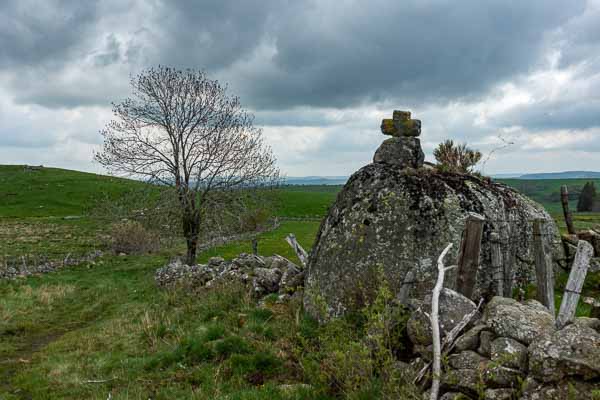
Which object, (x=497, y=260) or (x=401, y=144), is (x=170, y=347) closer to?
(x=497, y=260)

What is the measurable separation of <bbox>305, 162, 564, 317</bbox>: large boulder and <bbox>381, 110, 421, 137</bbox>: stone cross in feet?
4.40

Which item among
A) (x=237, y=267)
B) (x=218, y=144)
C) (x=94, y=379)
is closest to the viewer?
(x=94, y=379)

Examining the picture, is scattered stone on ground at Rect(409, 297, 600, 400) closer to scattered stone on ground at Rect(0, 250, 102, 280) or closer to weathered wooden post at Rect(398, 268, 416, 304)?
weathered wooden post at Rect(398, 268, 416, 304)

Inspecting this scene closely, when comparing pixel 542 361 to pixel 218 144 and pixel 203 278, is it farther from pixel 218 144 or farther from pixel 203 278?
pixel 218 144

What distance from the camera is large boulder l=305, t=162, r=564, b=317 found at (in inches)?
356

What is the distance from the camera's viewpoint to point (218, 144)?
24.0 metres

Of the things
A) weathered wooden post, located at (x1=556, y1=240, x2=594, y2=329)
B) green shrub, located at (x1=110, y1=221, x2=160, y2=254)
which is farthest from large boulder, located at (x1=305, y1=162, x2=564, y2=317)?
green shrub, located at (x1=110, y1=221, x2=160, y2=254)

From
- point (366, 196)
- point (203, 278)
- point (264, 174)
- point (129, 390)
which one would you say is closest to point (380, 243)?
point (366, 196)

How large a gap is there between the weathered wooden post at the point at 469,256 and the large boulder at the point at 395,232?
3.91 ft

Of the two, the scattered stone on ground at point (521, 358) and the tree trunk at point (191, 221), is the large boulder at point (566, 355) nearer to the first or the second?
the scattered stone on ground at point (521, 358)

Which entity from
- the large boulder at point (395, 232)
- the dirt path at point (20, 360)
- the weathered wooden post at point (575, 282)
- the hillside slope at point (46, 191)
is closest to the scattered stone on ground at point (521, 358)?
the weathered wooden post at point (575, 282)

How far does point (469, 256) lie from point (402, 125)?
4854 mm

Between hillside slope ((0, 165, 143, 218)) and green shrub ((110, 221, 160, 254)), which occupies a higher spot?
hillside slope ((0, 165, 143, 218))

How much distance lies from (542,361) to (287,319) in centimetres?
544
